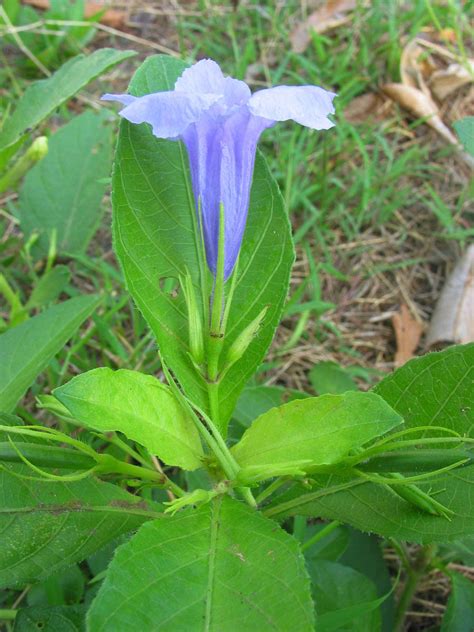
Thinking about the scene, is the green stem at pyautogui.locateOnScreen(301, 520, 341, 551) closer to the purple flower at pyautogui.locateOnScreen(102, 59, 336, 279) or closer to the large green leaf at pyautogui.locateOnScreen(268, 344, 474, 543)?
the large green leaf at pyautogui.locateOnScreen(268, 344, 474, 543)

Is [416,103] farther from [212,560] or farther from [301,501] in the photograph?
[212,560]

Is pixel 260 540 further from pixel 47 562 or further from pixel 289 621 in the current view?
pixel 47 562

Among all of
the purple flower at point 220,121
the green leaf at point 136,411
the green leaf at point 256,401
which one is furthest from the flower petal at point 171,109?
the green leaf at point 256,401

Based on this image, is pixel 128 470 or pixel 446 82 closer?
pixel 128 470

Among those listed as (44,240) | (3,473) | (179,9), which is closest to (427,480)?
(3,473)

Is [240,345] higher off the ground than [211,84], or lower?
lower

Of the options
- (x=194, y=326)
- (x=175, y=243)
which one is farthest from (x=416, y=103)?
(x=194, y=326)

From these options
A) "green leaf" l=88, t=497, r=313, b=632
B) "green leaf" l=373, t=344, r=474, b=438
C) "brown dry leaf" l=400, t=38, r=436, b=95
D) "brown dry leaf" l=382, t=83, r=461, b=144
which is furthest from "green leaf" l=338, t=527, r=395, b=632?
"brown dry leaf" l=400, t=38, r=436, b=95
